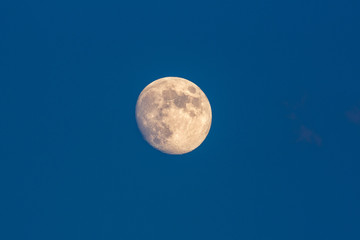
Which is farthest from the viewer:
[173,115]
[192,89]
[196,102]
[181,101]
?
[192,89]

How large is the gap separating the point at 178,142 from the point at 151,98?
2276 millimetres

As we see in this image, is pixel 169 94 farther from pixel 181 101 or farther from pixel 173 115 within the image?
pixel 173 115

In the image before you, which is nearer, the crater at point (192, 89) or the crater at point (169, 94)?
the crater at point (169, 94)

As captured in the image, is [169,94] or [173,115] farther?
[169,94]

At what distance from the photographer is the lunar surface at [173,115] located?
1047 centimetres

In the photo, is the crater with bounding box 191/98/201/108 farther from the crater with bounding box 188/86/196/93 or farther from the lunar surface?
the crater with bounding box 188/86/196/93

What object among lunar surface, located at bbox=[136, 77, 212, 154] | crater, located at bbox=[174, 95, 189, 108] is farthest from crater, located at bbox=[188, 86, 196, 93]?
crater, located at bbox=[174, 95, 189, 108]

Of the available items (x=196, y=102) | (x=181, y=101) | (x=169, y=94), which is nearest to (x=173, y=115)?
(x=181, y=101)

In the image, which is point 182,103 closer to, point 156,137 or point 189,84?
point 189,84

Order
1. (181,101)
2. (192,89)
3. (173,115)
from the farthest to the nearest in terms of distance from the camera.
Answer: (192,89), (181,101), (173,115)

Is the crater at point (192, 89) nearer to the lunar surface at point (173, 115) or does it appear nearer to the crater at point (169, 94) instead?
the lunar surface at point (173, 115)

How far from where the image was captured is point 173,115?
10.4 metres

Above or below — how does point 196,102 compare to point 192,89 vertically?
below

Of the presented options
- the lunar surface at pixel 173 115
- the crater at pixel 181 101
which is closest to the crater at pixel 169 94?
the lunar surface at pixel 173 115
